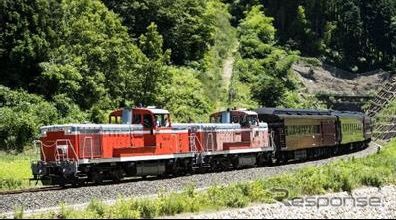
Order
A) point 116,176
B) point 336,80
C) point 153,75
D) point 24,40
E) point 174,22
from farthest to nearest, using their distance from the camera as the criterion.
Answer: point 336,80 → point 174,22 → point 153,75 → point 24,40 → point 116,176

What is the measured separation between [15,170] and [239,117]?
39.8 ft

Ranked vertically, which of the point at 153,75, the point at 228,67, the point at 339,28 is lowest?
the point at 153,75

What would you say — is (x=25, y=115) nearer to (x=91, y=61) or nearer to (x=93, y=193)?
(x=91, y=61)

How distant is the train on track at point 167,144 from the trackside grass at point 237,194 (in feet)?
20.5

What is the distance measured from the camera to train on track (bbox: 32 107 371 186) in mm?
23781

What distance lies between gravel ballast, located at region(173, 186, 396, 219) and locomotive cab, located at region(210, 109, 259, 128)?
1169 centimetres

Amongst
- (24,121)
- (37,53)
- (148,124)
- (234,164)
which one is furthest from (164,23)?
(148,124)

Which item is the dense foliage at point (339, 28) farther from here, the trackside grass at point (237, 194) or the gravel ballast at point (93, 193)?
the gravel ballast at point (93, 193)

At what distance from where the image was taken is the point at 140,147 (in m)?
26.3

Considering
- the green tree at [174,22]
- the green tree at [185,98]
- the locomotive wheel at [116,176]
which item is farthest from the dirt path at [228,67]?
the locomotive wheel at [116,176]

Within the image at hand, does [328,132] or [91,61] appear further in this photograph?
[91,61]

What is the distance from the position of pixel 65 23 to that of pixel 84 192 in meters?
26.3

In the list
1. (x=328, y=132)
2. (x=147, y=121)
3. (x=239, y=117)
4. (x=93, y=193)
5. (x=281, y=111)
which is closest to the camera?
(x=93, y=193)

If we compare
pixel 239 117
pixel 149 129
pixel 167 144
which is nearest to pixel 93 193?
pixel 149 129
